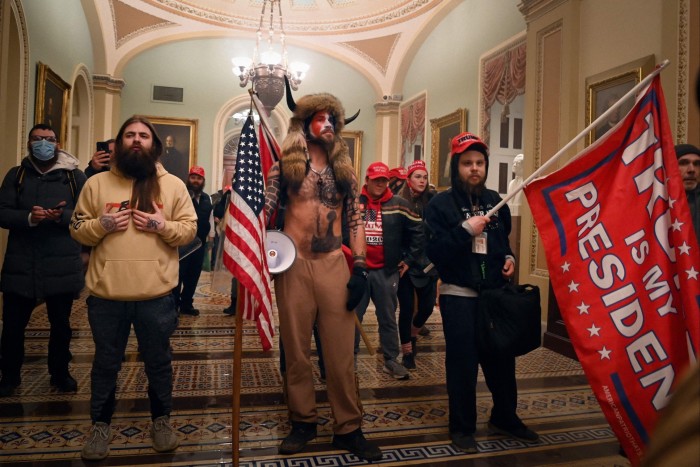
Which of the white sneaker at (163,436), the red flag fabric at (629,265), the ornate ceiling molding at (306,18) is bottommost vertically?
the white sneaker at (163,436)

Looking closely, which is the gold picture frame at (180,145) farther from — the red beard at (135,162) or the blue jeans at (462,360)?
the blue jeans at (462,360)

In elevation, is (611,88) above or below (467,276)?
above

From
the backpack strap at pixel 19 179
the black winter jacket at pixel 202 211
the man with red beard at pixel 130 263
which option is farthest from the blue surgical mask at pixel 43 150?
the black winter jacket at pixel 202 211

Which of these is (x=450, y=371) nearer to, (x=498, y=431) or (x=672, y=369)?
(x=498, y=431)

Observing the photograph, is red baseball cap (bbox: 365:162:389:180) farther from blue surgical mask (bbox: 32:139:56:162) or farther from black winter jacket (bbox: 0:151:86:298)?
blue surgical mask (bbox: 32:139:56:162)

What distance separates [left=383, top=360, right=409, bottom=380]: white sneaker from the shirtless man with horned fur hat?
4.65 ft

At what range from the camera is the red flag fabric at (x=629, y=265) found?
218cm

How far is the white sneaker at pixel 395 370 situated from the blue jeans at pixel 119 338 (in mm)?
2085

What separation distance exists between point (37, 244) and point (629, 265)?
12.1 ft

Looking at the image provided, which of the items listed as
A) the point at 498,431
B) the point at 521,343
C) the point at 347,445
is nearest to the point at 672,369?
the point at 521,343

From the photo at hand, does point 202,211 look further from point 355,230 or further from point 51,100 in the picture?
point 355,230

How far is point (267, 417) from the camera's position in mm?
3418

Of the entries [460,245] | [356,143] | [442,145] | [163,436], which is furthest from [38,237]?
[356,143]

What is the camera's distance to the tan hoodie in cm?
263
